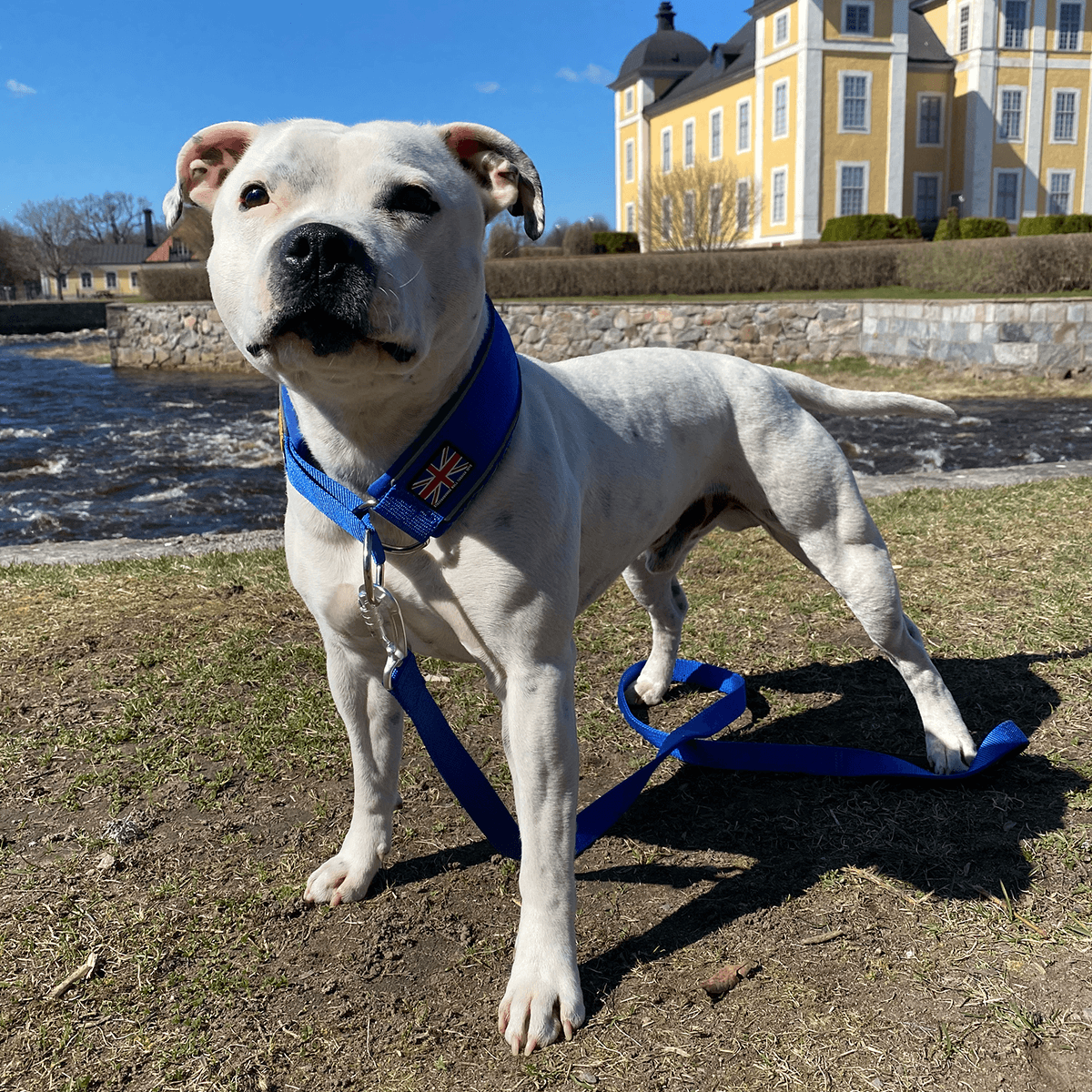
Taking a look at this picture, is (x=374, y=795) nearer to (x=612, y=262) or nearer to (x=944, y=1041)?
(x=944, y=1041)

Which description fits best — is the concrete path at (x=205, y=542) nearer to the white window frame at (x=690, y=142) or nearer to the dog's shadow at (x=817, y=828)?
the dog's shadow at (x=817, y=828)

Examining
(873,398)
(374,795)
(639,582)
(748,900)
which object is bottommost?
(748,900)

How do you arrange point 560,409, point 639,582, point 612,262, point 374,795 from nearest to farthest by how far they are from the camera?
point 560,409
point 374,795
point 639,582
point 612,262

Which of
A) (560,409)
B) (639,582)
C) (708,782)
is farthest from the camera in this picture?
(639,582)

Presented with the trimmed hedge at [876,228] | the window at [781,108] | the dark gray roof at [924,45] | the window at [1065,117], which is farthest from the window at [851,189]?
the window at [1065,117]

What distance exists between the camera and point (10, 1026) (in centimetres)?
210

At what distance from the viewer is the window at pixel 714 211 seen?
117 feet

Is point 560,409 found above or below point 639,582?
above

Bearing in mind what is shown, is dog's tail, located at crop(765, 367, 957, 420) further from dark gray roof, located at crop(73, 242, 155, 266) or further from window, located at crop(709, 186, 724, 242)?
dark gray roof, located at crop(73, 242, 155, 266)

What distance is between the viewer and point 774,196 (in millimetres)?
39719

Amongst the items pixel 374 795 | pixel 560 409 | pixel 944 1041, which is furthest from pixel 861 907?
pixel 560 409

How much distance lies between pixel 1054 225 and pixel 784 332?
44.6ft

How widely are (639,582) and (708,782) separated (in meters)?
0.75

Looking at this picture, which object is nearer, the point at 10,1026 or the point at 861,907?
the point at 10,1026
